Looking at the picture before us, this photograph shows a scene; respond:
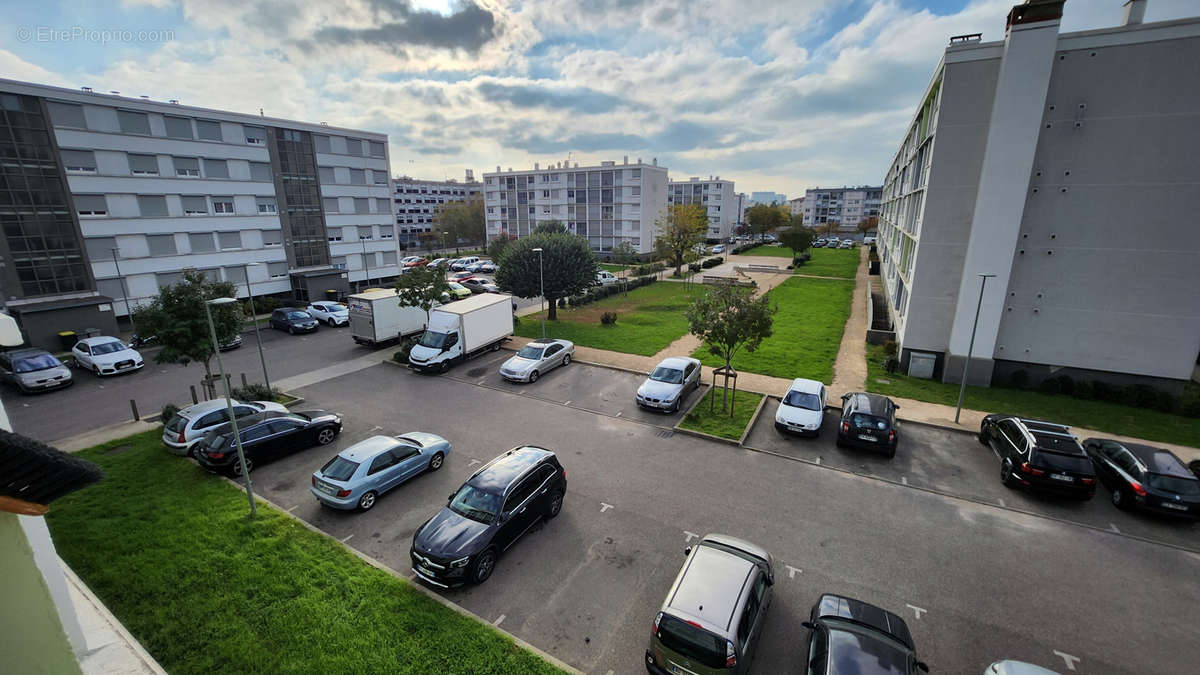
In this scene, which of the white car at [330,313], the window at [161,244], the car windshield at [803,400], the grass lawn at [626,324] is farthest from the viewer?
the white car at [330,313]

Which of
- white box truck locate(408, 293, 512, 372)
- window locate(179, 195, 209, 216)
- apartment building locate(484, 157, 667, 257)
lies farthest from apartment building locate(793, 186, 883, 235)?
window locate(179, 195, 209, 216)

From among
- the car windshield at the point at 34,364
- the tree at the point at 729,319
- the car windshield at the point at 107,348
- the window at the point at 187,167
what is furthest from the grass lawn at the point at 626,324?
the window at the point at 187,167

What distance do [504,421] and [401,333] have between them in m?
12.4

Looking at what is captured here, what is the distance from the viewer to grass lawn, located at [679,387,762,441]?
630 inches

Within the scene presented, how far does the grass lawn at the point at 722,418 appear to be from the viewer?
16.0m

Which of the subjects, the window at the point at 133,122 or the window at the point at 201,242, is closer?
the window at the point at 133,122

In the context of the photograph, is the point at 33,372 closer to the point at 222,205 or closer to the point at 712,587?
the point at 222,205

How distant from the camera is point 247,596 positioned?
8.95 m

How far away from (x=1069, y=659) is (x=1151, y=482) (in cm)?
659

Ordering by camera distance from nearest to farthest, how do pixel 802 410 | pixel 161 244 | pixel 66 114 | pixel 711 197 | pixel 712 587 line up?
1. pixel 712 587
2. pixel 802 410
3. pixel 66 114
4. pixel 161 244
5. pixel 711 197

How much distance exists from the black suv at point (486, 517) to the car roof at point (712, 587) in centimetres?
387

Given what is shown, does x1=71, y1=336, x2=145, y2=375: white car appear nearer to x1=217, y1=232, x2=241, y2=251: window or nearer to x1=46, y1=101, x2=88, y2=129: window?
x1=217, y1=232, x2=241, y2=251: window

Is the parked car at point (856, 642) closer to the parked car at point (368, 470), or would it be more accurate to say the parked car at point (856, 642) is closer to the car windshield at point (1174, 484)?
the car windshield at point (1174, 484)

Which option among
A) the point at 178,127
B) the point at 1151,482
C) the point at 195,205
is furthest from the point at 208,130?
the point at 1151,482
